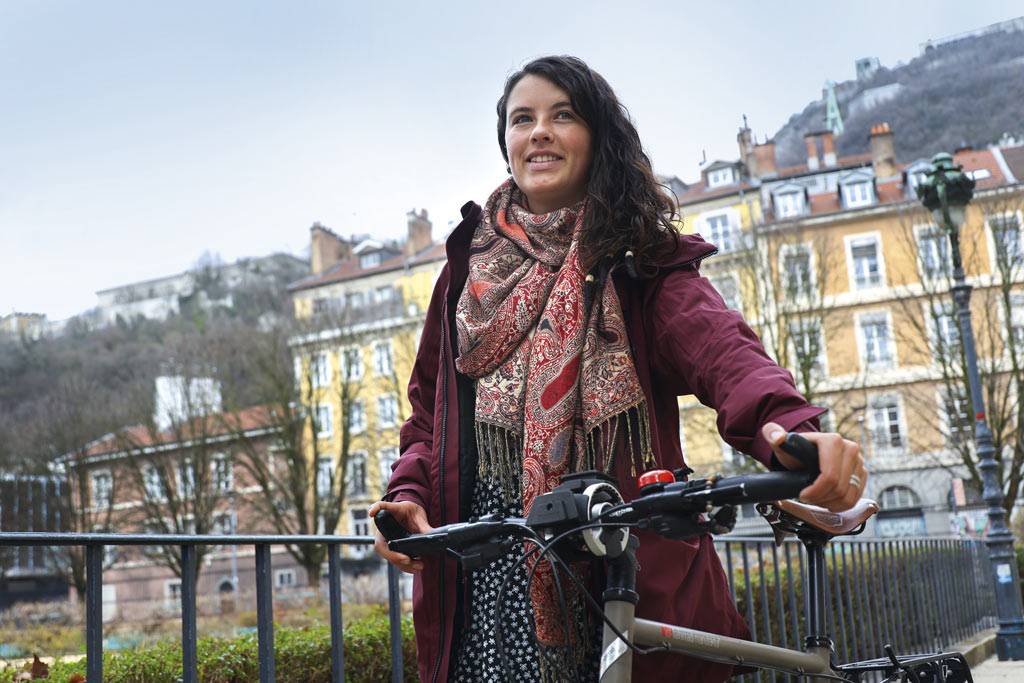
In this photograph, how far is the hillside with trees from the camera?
2662 inches

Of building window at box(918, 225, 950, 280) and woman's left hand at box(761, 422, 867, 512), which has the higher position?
building window at box(918, 225, 950, 280)

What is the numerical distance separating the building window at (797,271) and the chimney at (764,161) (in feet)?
49.4

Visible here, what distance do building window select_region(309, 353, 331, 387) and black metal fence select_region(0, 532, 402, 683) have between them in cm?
3412

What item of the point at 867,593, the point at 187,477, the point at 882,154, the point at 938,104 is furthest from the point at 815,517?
the point at 938,104

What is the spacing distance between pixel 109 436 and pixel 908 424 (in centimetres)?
3085

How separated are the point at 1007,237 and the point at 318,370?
24.0m

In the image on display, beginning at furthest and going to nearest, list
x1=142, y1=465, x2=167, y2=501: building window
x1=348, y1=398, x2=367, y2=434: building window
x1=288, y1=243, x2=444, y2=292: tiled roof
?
x1=288, y1=243, x2=444, y2=292: tiled roof < x1=348, y1=398, x2=367, y2=434: building window < x1=142, y1=465, x2=167, y2=501: building window

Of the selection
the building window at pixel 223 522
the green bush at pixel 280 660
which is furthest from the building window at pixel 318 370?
the green bush at pixel 280 660

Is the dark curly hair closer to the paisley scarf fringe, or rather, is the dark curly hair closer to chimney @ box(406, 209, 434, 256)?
the paisley scarf fringe

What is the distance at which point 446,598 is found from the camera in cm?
235

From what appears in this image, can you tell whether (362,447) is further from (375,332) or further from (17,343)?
(17,343)

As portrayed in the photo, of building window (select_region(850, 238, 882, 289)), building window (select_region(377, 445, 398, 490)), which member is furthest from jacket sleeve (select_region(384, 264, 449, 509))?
building window (select_region(850, 238, 882, 289))

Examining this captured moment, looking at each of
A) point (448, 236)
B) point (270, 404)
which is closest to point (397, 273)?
point (270, 404)

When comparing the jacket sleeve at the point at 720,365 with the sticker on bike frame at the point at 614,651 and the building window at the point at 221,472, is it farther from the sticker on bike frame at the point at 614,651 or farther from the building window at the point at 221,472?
the building window at the point at 221,472
